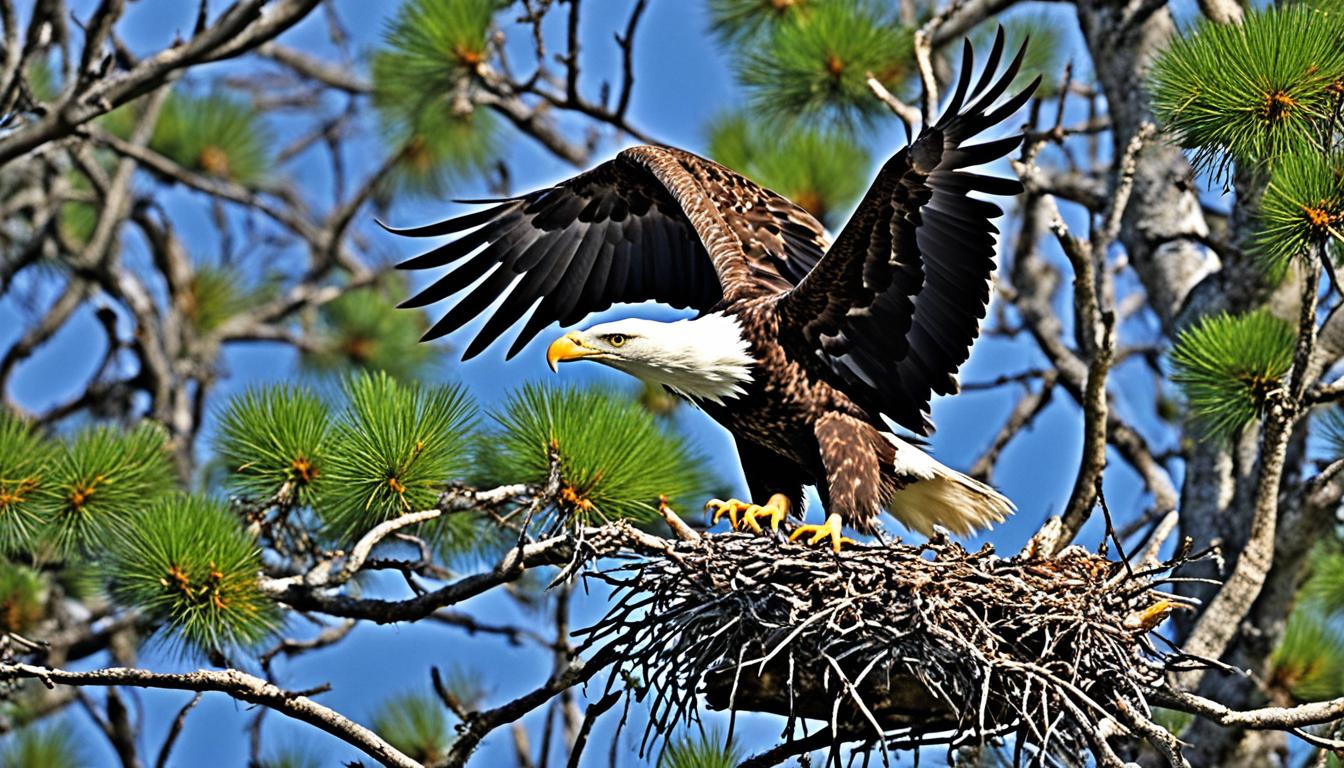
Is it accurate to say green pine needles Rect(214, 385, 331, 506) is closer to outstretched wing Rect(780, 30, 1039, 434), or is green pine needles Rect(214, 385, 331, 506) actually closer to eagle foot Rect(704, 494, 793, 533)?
eagle foot Rect(704, 494, 793, 533)

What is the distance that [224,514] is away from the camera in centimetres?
495

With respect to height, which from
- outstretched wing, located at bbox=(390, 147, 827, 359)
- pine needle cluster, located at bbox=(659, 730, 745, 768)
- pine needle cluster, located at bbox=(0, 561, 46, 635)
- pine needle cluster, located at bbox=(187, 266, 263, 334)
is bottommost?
pine needle cluster, located at bbox=(659, 730, 745, 768)

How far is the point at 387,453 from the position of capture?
489 cm

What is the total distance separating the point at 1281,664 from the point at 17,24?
493 cm

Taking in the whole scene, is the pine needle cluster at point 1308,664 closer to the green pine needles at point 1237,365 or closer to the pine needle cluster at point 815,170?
the green pine needles at point 1237,365

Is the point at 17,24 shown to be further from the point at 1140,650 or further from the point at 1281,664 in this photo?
the point at 1281,664

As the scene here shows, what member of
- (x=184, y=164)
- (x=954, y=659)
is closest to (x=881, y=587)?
(x=954, y=659)

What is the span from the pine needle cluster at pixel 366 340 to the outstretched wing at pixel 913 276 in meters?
5.23

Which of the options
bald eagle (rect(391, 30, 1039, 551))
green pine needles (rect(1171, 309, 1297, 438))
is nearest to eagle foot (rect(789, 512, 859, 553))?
bald eagle (rect(391, 30, 1039, 551))

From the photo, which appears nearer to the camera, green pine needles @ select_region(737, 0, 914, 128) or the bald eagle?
the bald eagle

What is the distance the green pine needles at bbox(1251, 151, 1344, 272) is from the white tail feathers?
4.14 feet

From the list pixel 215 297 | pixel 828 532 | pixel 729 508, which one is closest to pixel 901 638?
pixel 828 532

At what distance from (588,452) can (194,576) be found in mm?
1052

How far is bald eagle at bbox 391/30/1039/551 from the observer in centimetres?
495
